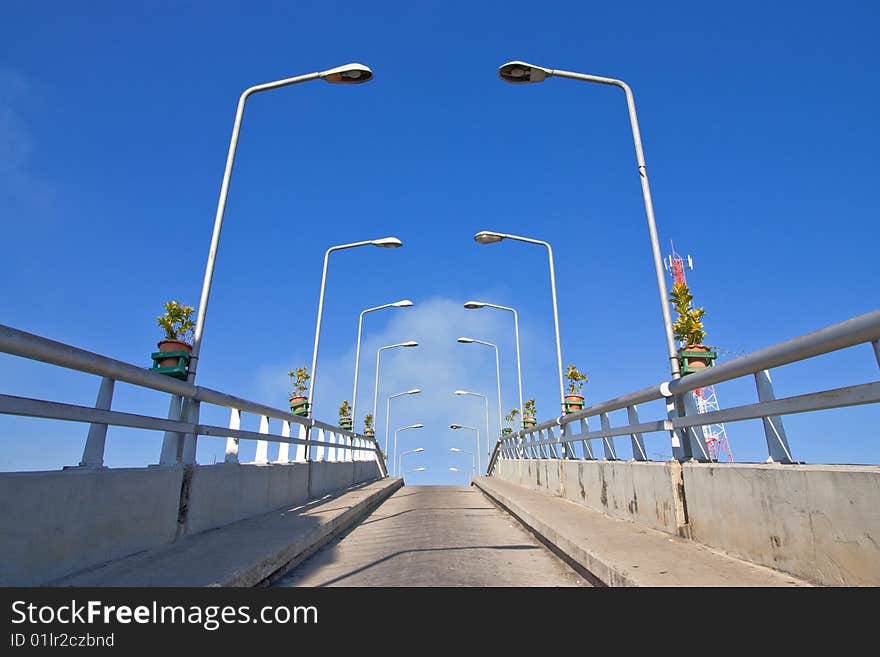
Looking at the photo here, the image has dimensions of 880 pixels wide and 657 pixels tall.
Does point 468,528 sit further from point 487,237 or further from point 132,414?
point 487,237

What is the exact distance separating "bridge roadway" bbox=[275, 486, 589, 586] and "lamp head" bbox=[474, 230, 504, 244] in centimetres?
978

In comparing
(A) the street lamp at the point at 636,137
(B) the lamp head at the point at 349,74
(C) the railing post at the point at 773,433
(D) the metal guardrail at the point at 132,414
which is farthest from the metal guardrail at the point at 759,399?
(B) the lamp head at the point at 349,74

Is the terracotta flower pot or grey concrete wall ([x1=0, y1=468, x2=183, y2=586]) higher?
the terracotta flower pot

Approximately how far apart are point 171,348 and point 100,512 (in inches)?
108

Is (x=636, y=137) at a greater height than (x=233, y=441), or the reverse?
(x=636, y=137)

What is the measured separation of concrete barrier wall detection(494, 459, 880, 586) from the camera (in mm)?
3314

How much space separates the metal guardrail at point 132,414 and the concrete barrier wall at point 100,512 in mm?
281

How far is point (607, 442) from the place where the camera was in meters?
9.05

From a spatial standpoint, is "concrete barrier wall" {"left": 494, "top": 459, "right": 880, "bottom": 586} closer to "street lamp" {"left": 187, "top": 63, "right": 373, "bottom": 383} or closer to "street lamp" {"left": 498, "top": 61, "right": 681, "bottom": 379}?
"street lamp" {"left": 498, "top": 61, "right": 681, "bottom": 379}

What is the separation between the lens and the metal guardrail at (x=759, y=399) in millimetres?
3457

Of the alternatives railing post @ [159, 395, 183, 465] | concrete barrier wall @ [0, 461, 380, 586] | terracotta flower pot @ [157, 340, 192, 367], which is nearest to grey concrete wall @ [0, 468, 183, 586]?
concrete barrier wall @ [0, 461, 380, 586]

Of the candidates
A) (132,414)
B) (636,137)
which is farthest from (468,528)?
(636,137)
